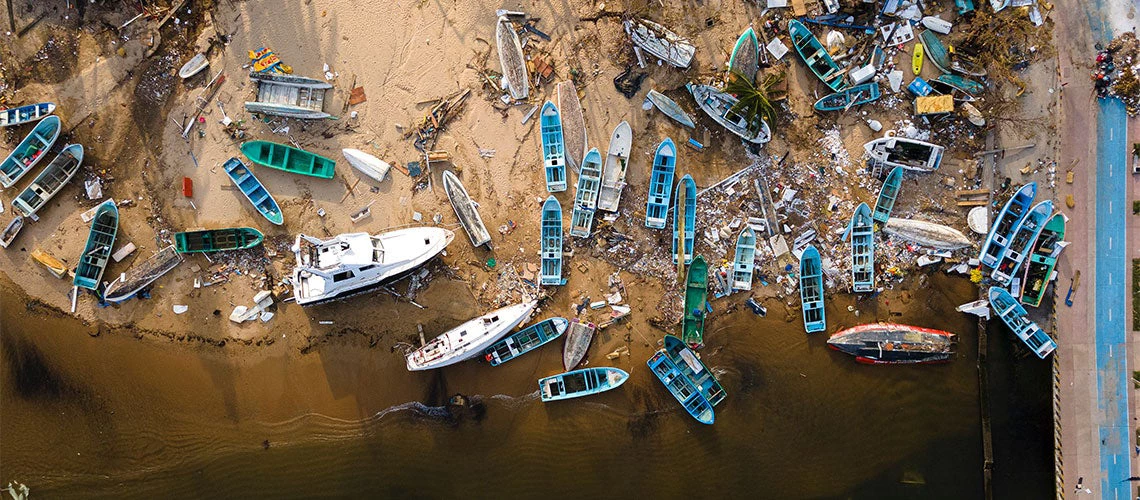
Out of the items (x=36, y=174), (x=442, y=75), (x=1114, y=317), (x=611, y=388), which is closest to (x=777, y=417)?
(x=611, y=388)

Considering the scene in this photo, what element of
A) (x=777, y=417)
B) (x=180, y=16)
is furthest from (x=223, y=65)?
(x=777, y=417)

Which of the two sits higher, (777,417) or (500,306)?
(500,306)

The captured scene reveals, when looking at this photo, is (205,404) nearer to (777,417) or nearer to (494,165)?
(494,165)

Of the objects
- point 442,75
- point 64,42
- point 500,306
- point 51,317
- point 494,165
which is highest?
point 64,42

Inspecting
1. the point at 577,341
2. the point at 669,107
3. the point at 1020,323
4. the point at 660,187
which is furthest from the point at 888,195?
the point at 577,341

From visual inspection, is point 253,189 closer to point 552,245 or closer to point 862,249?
point 552,245
